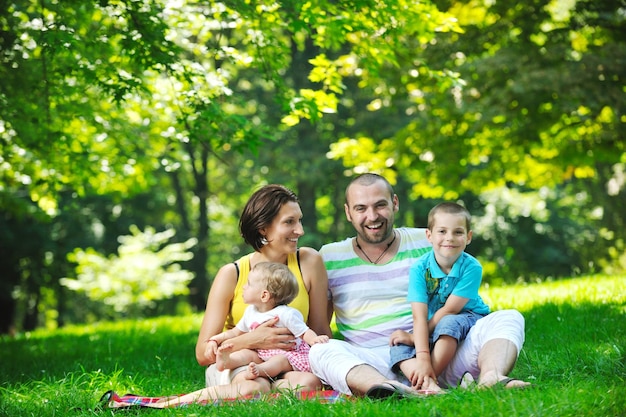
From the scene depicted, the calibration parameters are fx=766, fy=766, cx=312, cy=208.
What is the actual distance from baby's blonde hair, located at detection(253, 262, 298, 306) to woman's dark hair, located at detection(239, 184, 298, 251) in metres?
0.32

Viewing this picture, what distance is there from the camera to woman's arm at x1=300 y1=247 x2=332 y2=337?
504cm

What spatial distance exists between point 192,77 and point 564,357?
4.33 metres

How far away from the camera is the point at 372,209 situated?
4957 mm

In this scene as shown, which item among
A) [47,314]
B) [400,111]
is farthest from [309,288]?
[47,314]

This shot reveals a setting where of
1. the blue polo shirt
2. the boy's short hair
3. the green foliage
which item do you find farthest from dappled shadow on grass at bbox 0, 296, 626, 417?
the green foliage

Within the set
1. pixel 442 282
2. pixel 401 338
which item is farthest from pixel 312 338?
pixel 442 282

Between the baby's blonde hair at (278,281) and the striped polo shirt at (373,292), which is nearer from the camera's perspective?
the baby's blonde hair at (278,281)

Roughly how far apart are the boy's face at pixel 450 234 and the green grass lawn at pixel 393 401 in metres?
0.89

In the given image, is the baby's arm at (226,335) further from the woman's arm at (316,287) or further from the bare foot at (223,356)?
the woman's arm at (316,287)

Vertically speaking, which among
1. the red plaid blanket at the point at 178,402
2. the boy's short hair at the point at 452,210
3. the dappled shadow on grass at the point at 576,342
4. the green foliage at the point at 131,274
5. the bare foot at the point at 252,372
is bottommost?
the green foliage at the point at 131,274

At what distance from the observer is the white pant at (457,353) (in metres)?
4.32

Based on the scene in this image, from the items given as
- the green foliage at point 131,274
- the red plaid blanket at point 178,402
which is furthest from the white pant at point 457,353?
the green foliage at point 131,274

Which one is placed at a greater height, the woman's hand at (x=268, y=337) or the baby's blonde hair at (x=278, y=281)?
the baby's blonde hair at (x=278, y=281)

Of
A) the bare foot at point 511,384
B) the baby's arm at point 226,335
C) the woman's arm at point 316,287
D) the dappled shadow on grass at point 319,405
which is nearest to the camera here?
the dappled shadow on grass at point 319,405
